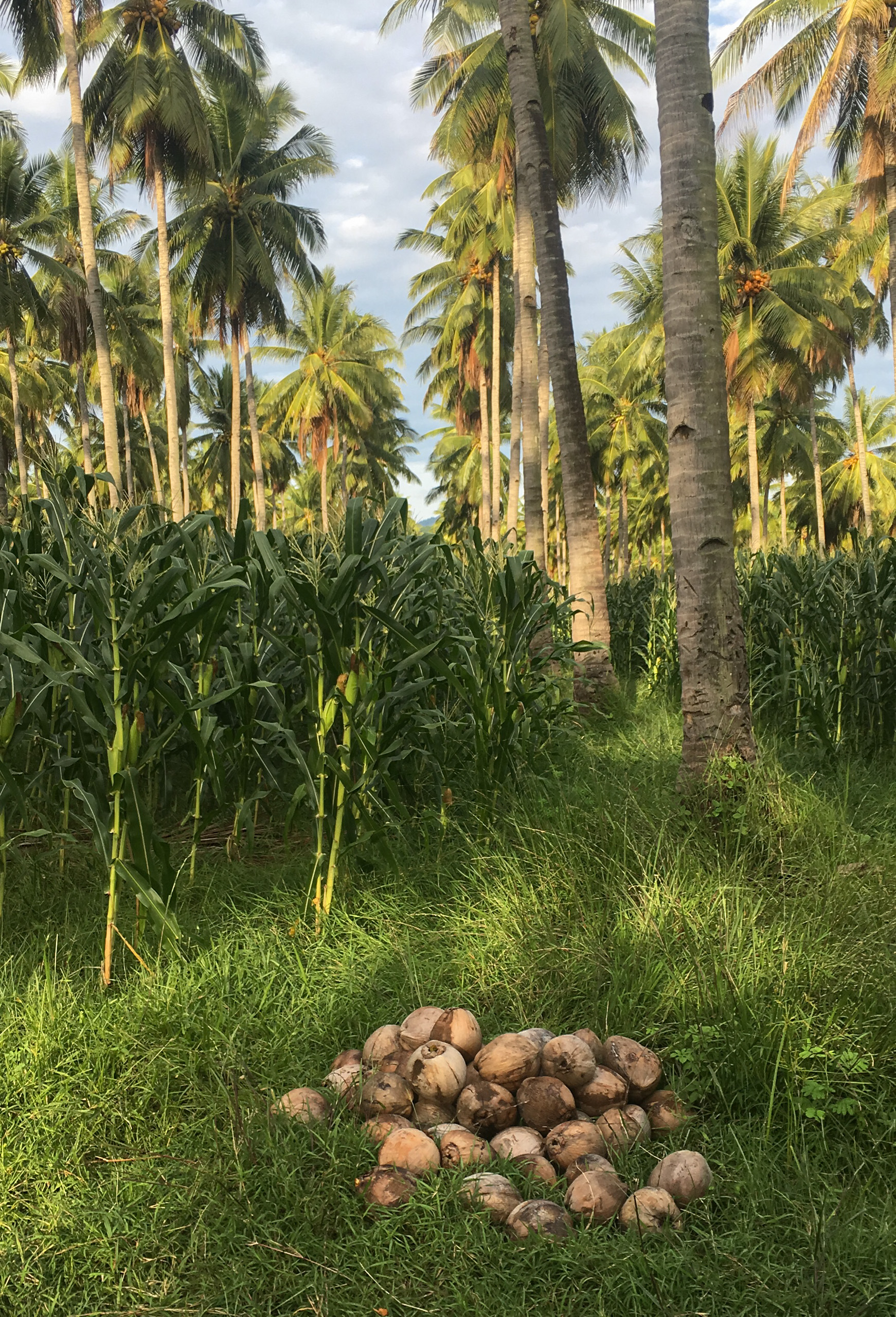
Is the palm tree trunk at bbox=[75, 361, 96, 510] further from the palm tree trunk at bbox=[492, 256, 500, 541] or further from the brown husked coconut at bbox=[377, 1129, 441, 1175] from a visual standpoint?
the brown husked coconut at bbox=[377, 1129, 441, 1175]

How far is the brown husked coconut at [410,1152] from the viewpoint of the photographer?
191 centimetres

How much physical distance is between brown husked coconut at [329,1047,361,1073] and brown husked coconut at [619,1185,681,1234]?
2.54 ft

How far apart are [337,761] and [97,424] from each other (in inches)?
1862

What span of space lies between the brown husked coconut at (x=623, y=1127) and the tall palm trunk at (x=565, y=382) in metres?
6.05

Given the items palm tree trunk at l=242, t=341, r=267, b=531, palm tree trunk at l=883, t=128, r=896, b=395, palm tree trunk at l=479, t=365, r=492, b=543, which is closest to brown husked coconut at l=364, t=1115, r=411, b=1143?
palm tree trunk at l=883, t=128, r=896, b=395

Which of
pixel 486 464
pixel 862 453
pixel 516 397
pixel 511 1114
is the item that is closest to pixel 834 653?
pixel 511 1114

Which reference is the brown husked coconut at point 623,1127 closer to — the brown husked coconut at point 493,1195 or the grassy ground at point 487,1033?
the grassy ground at point 487,1033

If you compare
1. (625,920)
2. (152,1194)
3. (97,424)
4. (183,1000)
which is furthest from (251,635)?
(97,424)

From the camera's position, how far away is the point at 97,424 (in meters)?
44.4

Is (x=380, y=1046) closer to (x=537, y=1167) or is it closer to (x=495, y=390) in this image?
(x=537, y=1167)

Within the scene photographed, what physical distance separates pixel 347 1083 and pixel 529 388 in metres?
12.1

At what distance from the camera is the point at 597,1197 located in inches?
70.2

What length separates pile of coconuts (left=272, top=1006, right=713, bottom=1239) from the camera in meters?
1.81

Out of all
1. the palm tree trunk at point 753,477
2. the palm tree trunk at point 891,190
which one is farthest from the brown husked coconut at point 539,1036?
the palm tree trunk at point 753,477
